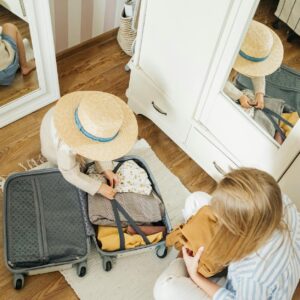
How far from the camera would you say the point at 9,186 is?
141cm

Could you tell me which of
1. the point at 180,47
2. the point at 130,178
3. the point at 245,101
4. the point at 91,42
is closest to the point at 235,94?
the point at 245,101

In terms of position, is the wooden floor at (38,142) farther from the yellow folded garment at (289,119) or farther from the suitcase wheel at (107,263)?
the yellow folded garment at (289,119)

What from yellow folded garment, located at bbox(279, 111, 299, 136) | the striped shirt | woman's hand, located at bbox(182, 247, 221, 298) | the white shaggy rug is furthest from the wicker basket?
the striped shirt

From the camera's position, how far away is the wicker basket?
1963mm

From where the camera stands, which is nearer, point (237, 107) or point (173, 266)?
point (173, 266)

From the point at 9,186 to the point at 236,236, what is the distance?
2.77 feet

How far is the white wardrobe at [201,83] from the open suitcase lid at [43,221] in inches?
21.1

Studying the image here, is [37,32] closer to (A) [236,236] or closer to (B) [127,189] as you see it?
(B) [127,189]

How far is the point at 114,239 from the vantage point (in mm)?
1359

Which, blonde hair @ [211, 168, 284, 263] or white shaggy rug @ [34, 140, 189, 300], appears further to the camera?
white shaggy rug @ [34, 140, 189, 300]

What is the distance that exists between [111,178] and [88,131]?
0.97 feet

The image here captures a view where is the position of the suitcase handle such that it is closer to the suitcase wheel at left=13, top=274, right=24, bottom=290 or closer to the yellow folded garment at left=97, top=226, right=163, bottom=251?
the yellow folded garment at left=97, top=226, right=163, bottom=251

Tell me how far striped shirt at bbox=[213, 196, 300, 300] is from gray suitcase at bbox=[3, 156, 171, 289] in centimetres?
41

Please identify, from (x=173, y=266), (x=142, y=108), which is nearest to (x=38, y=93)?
(x=142, y=108)
